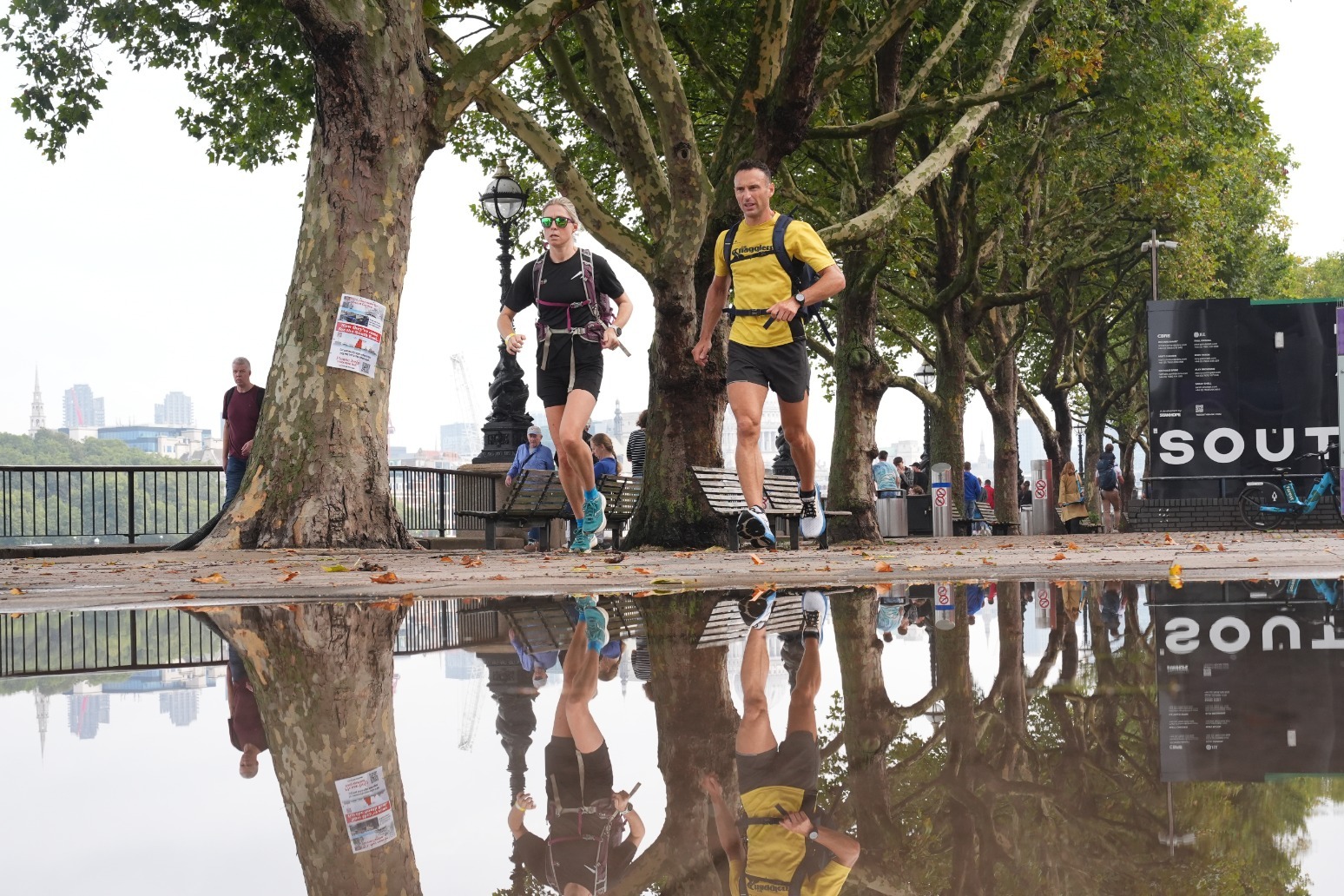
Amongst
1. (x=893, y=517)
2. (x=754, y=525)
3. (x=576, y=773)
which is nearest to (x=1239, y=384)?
(x=893, y=517)

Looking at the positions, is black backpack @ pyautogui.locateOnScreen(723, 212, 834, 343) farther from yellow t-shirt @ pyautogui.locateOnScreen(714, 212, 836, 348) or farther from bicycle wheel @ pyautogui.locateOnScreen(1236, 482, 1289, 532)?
bicycle wheel @ pyautogui.locateOnScreen(1236, 482, 1289, 532)

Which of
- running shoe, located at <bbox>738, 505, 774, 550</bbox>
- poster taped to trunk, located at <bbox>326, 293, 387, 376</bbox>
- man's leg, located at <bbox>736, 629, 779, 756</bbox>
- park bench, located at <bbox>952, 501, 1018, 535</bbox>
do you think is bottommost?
park bench, located at <bbox>952, 501, 1018, 535</bbox>

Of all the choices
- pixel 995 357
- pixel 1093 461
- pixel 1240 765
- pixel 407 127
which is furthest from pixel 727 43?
pixel 1093 461

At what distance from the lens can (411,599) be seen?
6.55 m

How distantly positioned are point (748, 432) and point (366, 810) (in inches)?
277

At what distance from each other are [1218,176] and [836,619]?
93.4ft

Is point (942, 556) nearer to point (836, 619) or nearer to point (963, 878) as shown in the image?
point (836, 619)

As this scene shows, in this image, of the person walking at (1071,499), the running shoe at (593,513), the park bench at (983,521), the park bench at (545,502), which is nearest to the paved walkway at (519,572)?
the running shoe at (593,513)

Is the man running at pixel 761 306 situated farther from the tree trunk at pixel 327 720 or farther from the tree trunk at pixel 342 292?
the tree trunk at pixel 327 720

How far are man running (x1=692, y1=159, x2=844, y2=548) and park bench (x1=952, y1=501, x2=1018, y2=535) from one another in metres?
22.7

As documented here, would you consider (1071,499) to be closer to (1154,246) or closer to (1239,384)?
Result: (1154,246)

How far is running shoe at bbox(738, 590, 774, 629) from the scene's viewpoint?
5.33 meters

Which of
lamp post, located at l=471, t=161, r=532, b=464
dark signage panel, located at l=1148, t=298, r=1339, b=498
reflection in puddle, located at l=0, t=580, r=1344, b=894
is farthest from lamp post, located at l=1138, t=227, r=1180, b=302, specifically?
reflection in puddle, located at l=0, t=580, r=1344, b=894

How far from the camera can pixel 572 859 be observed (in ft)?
6.66
